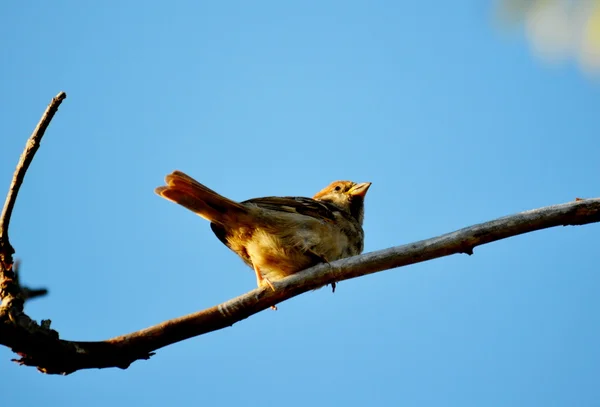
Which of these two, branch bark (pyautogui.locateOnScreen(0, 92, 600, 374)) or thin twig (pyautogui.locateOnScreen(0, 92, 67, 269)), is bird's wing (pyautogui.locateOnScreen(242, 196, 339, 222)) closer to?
branch bark (pyautogui.locateOnScreen(0, 92, 600, 374))

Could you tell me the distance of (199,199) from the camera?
5.09 metres

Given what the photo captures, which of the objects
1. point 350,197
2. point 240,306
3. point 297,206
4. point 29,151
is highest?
point 350,197

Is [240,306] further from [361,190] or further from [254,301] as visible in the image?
[361,190]

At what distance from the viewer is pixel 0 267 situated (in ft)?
11.6

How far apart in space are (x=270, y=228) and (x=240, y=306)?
1.63 metres

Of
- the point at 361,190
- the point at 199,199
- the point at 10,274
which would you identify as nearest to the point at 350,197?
the point at 361,190

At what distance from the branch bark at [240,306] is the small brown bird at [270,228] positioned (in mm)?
876

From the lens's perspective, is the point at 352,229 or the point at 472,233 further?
the point at 352,229

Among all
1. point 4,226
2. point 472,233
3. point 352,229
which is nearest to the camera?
point 4,226

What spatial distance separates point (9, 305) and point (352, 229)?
3239 mm

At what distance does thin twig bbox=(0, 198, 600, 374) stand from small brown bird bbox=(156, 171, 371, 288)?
85 centimetres

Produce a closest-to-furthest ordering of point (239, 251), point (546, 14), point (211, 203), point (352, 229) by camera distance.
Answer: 1. point (546, 14)
2. point (211, 203)
3. point (239, 251)
4. point (352, 229)

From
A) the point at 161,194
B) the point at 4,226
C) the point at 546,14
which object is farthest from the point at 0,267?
the point at 546,14

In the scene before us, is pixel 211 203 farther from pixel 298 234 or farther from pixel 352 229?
pixel 352 229
